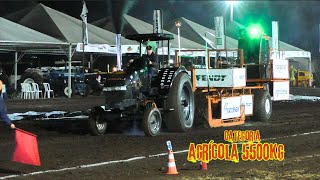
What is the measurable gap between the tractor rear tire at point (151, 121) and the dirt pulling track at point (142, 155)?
8.1 inches

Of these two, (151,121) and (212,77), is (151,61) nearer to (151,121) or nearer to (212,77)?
(151,121)

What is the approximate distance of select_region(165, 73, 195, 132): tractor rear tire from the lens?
1295 centimetres

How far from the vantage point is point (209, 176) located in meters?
7.52

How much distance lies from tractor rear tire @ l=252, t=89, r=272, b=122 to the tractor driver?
483 cm

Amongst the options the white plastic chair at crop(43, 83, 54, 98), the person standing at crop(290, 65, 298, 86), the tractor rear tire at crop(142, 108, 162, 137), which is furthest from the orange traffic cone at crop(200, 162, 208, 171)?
the person standing at crop(290, 65, 298, 86)

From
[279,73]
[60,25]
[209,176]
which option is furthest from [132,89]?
[60,25]

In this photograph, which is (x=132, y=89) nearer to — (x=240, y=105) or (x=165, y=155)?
(x=165, y=155)

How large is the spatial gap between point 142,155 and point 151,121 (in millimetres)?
2543

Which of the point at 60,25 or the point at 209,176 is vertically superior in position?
the point at 60,25

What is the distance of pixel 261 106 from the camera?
1645 cm

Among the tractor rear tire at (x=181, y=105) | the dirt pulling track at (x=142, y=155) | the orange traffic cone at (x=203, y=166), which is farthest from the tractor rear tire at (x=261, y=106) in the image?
the orange traffic cone at (x=203, y=166)

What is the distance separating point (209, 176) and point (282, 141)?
4.66 meters

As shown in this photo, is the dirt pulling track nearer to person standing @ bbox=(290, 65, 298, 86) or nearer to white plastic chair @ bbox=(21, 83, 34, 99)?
white plastic chair @ bbox=(21, 83, 34, 99)

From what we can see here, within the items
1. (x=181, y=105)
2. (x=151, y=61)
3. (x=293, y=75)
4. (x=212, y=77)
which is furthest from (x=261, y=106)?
(x=293, y=75)
